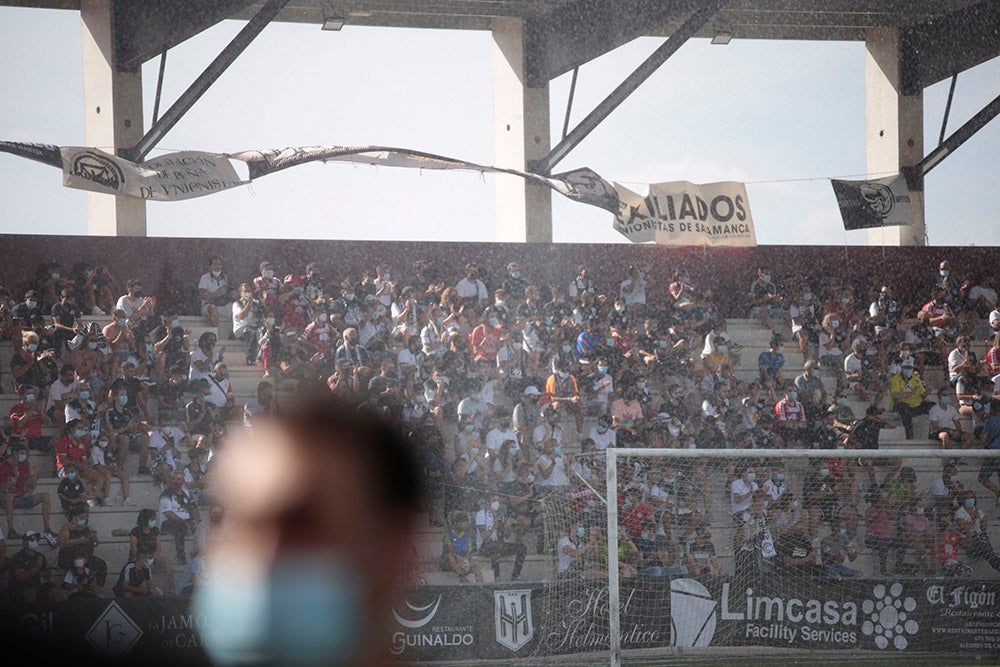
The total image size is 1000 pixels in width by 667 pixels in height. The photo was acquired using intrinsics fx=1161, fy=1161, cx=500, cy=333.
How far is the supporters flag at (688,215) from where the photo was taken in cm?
1873

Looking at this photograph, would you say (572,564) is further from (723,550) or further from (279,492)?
(279,492)

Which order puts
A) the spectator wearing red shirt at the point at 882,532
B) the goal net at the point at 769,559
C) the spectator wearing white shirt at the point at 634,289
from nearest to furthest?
the goal net at the point at 769,559, the spectator wearing red shirt at the point at 882,532, the spectator wearing white shirt at the point at 634,289

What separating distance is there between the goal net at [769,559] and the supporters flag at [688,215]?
5.92 meters

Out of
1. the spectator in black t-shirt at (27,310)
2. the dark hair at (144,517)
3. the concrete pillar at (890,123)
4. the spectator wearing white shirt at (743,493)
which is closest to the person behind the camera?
the dark hair at (144,517)

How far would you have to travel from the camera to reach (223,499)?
1250 centimetres

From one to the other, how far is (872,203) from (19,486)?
14815 mm

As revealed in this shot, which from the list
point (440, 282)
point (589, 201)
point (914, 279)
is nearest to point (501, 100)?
point (589, 201)

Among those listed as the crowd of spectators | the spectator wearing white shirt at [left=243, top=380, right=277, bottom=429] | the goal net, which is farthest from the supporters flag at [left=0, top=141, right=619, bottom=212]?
the goal net

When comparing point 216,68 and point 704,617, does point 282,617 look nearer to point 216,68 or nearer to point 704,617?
point 704,617

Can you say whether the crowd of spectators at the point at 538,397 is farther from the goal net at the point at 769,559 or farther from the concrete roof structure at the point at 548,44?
the concrete roof structure at the point at 548,44

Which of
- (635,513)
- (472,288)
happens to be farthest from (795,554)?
(472,288)

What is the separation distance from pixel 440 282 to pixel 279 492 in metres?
5.47

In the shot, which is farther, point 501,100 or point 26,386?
point 501,100

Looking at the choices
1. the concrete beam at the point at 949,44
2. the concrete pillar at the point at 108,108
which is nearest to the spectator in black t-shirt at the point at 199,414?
the concrete pillar at the point at 108,108
